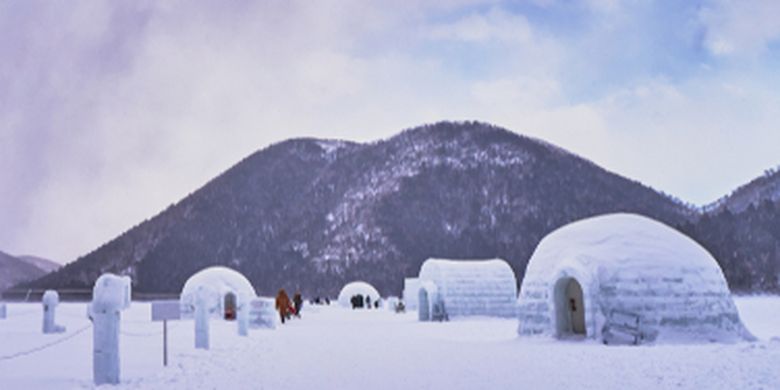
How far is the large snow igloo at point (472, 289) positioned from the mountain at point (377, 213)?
63.0 metres

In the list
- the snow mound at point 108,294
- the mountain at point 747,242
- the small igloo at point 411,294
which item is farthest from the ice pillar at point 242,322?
the mountain at point 747,242

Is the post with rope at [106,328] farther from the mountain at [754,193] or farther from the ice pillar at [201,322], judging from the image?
the mountain at [754,193]

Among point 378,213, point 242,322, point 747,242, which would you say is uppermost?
point 378,213

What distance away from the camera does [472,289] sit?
35.0m

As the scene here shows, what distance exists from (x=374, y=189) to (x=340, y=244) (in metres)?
25.3

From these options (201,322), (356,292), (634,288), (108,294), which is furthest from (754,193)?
(108,294)

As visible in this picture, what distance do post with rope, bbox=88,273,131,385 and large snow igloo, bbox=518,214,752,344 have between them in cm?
1173

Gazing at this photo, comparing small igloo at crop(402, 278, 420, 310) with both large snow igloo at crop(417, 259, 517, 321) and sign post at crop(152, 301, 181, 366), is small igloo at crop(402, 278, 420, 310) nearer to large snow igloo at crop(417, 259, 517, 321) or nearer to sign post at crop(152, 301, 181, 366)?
large snow igloo at crop(417, 259, 517, 321)

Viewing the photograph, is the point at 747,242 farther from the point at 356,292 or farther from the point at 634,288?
the point at 634,288

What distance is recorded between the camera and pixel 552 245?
1936 cm

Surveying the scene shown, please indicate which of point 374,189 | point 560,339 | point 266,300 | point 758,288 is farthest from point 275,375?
point 374,189

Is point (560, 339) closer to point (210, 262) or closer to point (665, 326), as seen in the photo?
point (665, 326)

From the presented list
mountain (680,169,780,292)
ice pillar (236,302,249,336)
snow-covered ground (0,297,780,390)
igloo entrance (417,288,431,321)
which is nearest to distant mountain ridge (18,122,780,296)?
mountain (680,169,780,292)

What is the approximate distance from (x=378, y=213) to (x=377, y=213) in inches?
8.0
